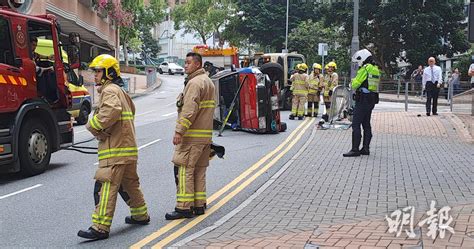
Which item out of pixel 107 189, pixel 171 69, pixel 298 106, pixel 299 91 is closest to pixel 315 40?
pixel 171 69

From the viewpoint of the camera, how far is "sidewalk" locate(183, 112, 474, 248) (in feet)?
18.1

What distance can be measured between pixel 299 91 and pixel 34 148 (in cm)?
1013

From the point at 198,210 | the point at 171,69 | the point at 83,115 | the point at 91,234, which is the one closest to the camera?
the point at 91,234

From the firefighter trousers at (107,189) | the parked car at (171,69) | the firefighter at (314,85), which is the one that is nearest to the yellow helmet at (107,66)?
the firefighter trousers at (107,189)

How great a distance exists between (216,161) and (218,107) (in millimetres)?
4965

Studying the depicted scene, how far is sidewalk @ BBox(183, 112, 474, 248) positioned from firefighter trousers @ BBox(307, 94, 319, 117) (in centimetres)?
589

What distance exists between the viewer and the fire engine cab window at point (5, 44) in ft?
29.2

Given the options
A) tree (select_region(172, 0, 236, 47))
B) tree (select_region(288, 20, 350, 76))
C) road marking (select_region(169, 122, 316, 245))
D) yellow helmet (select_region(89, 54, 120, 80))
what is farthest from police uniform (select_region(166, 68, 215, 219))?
tree (select_region(172, 0, 236, 47))

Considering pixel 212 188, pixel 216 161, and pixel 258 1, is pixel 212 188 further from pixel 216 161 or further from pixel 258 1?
pixel 258 1

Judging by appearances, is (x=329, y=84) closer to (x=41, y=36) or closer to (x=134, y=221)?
(x=41, y=36)

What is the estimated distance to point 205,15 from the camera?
71.6 meters

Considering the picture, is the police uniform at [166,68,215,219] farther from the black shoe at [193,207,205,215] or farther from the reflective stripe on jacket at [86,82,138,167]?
the reflective stripe on jacket at [86,82,138,167]

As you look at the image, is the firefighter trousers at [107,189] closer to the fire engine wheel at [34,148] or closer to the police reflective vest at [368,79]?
the fire engine wheel at [34,148]

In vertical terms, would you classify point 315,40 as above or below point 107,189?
above
